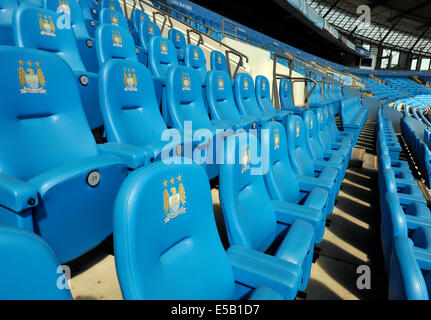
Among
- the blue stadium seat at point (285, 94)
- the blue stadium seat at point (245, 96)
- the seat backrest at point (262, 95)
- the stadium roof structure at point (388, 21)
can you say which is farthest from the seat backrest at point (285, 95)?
the stadium roof structure at point (388, 21)

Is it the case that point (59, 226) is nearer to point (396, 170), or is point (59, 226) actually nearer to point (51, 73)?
point (51, 73)

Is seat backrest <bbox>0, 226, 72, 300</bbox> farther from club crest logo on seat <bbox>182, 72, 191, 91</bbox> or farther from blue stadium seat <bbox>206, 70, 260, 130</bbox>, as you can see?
blue stadium seat <bbox>206, 70, 260, 130</bbox>

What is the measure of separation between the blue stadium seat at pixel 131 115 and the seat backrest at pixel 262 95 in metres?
1.42

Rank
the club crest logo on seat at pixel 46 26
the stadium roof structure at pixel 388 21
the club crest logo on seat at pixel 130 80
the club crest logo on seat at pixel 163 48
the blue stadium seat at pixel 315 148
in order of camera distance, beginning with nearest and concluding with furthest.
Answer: the club crest logo on seat at pixel 130 80 < the club crest logo on seat at pixel 46 26 < the blue stadium seat at pixel 315 148 < the club crest logo on seat at pixel 163 48 < the stadium roof structure at pixel 388 21

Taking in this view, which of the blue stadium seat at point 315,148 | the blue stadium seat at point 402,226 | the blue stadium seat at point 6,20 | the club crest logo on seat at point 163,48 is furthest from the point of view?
the club crest logo on seat at point 163,48

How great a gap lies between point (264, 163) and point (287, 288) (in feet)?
1.33

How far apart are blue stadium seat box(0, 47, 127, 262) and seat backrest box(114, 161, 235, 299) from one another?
25 cm

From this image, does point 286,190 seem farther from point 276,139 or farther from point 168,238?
point 168,238

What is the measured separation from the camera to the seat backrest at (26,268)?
0.74 ft

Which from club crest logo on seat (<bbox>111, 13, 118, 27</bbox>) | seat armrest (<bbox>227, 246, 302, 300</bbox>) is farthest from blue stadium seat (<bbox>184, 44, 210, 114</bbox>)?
seat armrest (<bbox>227, 246, 302, 300</bbox>)

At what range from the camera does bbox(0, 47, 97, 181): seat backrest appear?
2.13 ft

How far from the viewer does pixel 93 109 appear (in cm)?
122

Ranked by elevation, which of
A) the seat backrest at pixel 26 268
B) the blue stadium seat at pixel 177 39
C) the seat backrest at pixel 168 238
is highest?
the blue stadium seat at pixel 177 39

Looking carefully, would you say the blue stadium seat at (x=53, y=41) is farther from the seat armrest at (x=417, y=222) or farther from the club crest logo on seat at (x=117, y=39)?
the seat armrest at (x=417, y=222)
